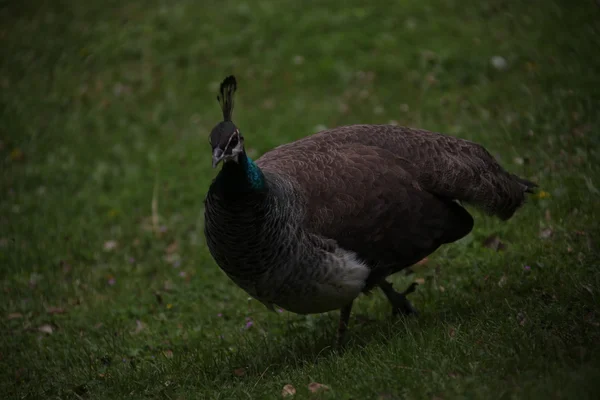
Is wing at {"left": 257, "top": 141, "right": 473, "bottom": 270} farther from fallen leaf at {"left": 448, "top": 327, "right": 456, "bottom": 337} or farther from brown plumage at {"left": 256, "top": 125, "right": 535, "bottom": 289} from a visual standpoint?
fallen leaf at {"left": 448, "top": 327, "right": 456, "bottom": 337}

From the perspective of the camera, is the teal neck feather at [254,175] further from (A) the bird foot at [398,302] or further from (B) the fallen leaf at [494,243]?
(B) the fallen leaf at [494,243]

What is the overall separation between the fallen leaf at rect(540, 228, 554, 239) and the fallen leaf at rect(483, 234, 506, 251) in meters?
0.31

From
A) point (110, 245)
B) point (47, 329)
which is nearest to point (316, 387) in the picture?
point (47, 329)

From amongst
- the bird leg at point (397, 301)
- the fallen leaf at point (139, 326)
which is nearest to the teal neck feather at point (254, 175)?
the bird leg at point (397, 301)

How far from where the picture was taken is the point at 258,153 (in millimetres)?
8445

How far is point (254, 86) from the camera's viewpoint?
9992 millimetres

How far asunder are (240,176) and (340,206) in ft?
2.77

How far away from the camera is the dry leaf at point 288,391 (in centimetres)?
414

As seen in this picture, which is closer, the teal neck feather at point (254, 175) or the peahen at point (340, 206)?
the teal neck feather at point (254, 175)

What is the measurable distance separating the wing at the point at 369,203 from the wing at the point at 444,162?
8cm

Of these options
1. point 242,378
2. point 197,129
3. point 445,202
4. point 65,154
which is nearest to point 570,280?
point 445,202

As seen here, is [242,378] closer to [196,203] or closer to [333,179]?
[333,179]

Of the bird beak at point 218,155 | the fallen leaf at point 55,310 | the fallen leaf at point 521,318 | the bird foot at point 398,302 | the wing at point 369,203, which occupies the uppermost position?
the bird beak at point 218,155

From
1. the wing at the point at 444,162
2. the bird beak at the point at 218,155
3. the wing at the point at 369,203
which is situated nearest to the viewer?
the bird beak at the point at 218,155
